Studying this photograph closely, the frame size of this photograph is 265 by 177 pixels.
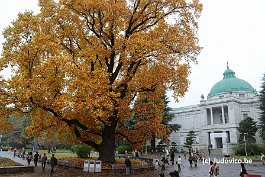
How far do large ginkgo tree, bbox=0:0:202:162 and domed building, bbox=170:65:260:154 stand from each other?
47071 mm

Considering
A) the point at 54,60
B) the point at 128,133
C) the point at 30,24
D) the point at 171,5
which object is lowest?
the point at 128,133

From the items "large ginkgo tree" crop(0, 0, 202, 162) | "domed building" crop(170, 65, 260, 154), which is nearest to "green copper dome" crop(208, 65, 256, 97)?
"domed building" crop(170, 65, 260, 154)

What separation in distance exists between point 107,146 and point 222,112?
186ft

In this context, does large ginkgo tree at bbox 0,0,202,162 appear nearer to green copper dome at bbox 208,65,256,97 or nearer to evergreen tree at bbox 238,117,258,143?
evergreen tree at bbox 238,117,258,143

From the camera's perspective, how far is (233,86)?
76.6 meters

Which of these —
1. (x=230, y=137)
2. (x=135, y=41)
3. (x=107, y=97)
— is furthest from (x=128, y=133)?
(x=230, y=137)

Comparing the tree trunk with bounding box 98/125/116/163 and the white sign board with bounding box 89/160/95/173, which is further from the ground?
the tree trunk with bounding box 98/125/116/163

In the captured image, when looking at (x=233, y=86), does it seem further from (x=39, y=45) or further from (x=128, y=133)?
(x=39, y=45)

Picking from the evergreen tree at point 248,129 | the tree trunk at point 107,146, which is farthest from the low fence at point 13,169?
the evergreen tree at point 248,129

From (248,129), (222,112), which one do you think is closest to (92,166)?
(248,129)

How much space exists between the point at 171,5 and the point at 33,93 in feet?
40.6

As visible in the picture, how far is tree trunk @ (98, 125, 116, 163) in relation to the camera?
22.3 meters

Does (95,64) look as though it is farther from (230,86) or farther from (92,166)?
(230,86)

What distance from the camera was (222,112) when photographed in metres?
72.7
